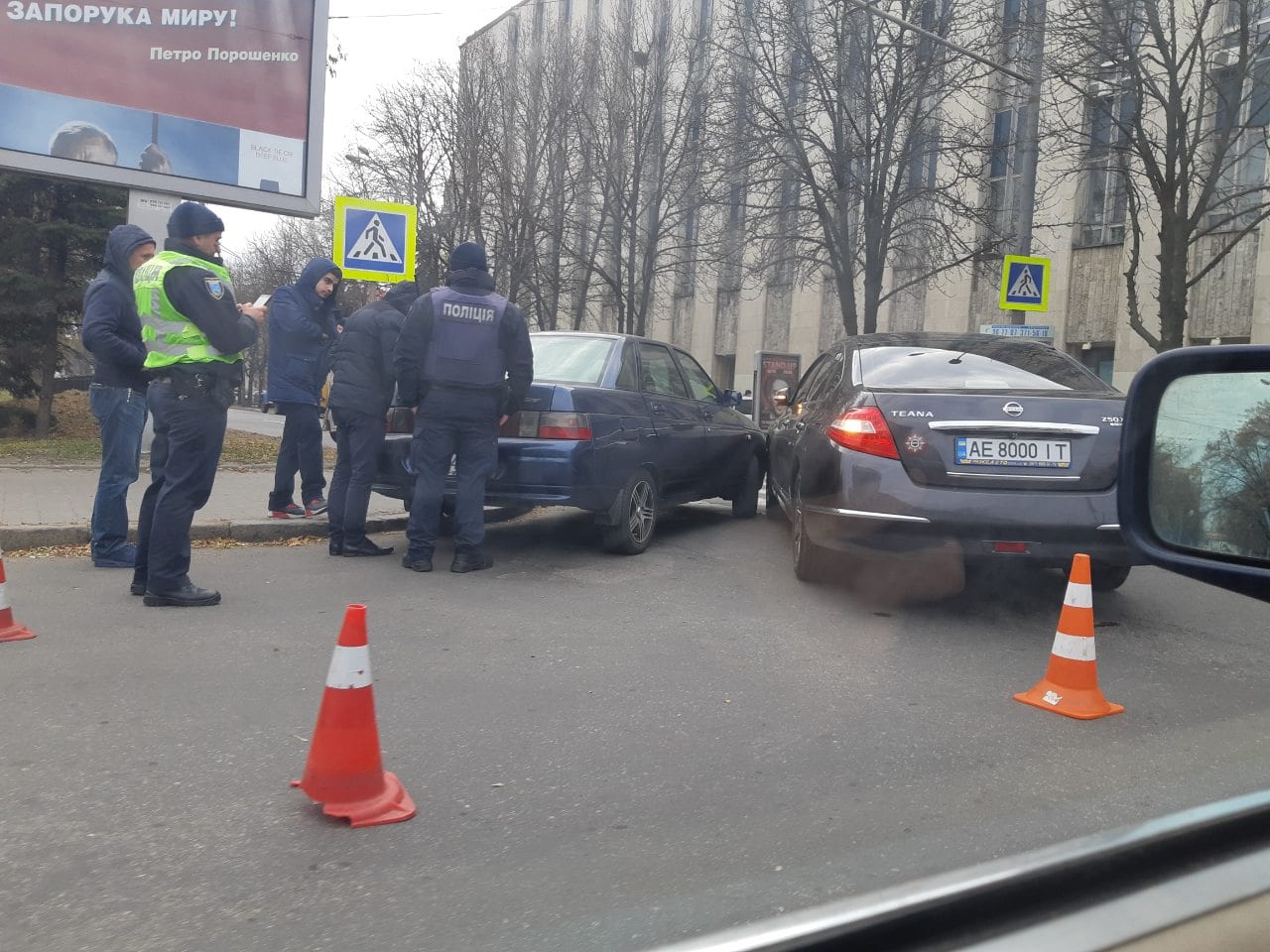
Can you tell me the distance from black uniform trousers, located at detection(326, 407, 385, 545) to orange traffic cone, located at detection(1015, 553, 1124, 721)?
4.40 meters

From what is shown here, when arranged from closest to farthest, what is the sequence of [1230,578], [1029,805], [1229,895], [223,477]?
[1229,895] → [1230,578] → [1029,805] → [223,477]

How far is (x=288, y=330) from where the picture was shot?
28.4 feet

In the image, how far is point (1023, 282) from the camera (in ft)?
47.5

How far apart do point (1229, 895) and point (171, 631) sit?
4.69 m

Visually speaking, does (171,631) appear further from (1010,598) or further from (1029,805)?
(1010,598)

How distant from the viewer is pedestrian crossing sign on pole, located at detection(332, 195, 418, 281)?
1096cm

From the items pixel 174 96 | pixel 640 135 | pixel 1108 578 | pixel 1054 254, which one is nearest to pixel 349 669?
pixel 1108 578

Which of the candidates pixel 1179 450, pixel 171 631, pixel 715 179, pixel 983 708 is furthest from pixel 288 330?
pixel 715 179

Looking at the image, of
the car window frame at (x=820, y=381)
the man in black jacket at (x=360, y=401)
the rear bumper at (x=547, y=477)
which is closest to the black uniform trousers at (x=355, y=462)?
the man in black jacket at (x=360, y=401)

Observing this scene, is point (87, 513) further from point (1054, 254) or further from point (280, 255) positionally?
point (280, 255)

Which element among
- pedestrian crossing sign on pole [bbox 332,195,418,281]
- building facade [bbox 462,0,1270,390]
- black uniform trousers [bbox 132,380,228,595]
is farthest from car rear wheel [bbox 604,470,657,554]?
building facade [bbox 462,0,1270,390]

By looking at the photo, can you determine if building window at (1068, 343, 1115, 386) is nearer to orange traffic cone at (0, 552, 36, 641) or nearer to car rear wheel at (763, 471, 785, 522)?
car rear wheel at (763, 471, 785, 522)

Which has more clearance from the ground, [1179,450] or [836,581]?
[1179,450]

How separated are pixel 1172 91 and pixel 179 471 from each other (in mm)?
11782
